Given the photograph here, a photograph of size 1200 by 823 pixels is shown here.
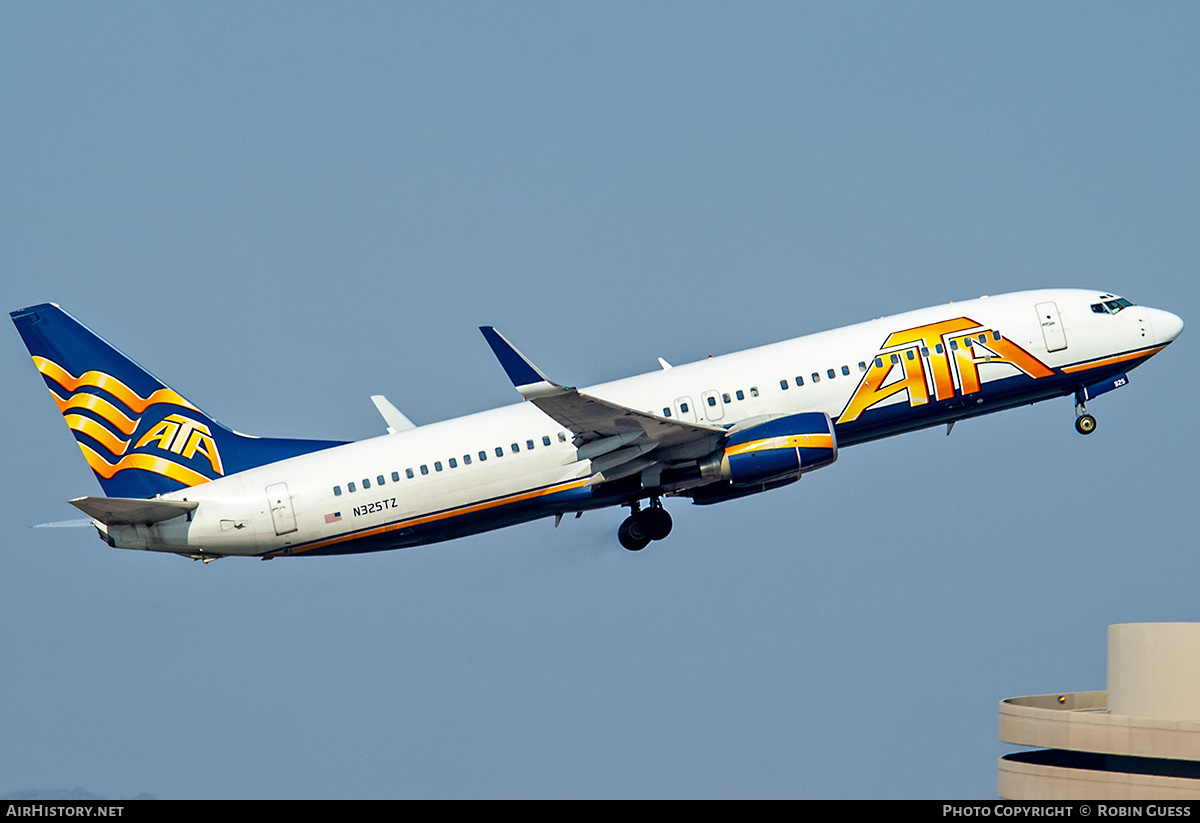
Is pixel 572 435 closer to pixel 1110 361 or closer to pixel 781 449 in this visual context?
pixel 781 449

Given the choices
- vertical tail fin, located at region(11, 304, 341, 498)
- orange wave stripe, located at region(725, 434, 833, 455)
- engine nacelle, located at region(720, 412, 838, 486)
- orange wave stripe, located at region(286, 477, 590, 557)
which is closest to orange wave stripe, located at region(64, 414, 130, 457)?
vertical tail fin, located at region(11, 304, 341, 498)

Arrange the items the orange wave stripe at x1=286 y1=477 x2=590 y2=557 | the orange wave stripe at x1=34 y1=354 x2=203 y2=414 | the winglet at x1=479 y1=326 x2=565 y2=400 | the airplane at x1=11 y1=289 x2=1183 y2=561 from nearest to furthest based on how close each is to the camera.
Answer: the winglet at x1=479 y1=326 x2=565 y2=400 < the airplane at x1=11 y1=289 x2=1183 y2=561 < the orange wave stripe at x1=286 y1=477 x2=590 y2=557 < the orange wave stripe at x1=34 y1=354 x2=203 y2=414

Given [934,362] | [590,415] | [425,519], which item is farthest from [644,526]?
[934,362]

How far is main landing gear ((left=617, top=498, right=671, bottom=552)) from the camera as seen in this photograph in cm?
4459

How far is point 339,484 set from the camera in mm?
42031

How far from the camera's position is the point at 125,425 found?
145ft

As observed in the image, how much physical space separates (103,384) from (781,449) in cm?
2220

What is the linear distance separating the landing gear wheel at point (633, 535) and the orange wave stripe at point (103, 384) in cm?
1473

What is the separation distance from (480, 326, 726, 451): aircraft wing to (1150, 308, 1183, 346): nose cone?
15616 mm

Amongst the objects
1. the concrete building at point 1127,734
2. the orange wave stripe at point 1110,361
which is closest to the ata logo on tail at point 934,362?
the orange wave stripe at point 1110,361

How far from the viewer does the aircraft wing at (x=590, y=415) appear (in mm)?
37219

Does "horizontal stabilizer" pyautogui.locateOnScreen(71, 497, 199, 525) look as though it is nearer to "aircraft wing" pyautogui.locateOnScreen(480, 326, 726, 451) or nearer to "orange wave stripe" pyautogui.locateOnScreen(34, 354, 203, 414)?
"orange wave stripe" pyautogui.locateOnScreen(34, 354, 203, 414)
